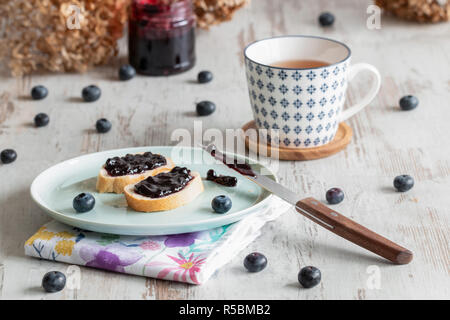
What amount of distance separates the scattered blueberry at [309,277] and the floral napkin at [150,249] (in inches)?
6.0

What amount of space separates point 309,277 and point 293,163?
522mm

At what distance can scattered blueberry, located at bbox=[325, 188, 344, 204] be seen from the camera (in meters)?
1.44

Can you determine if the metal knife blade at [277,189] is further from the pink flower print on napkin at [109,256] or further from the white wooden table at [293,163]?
the pink flower print on napkin at [109,256]

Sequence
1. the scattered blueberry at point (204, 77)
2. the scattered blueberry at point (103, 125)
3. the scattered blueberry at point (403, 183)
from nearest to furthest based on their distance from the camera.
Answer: the scattered blueberry at point (403, 183)
the scattered blueberry at point (103, 125)
the scattered blueberry at point (204, 77)

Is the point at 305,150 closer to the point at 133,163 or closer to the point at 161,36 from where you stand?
the point at 133,163

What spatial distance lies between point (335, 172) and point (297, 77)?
0.82 feet

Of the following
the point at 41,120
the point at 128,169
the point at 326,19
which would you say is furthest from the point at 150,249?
the point at 326,19

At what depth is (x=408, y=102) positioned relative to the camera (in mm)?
1942

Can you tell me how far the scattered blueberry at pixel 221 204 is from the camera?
4.29ft

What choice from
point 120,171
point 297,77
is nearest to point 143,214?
point 120,171

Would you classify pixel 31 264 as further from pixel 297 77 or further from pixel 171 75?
pixel 171 75
